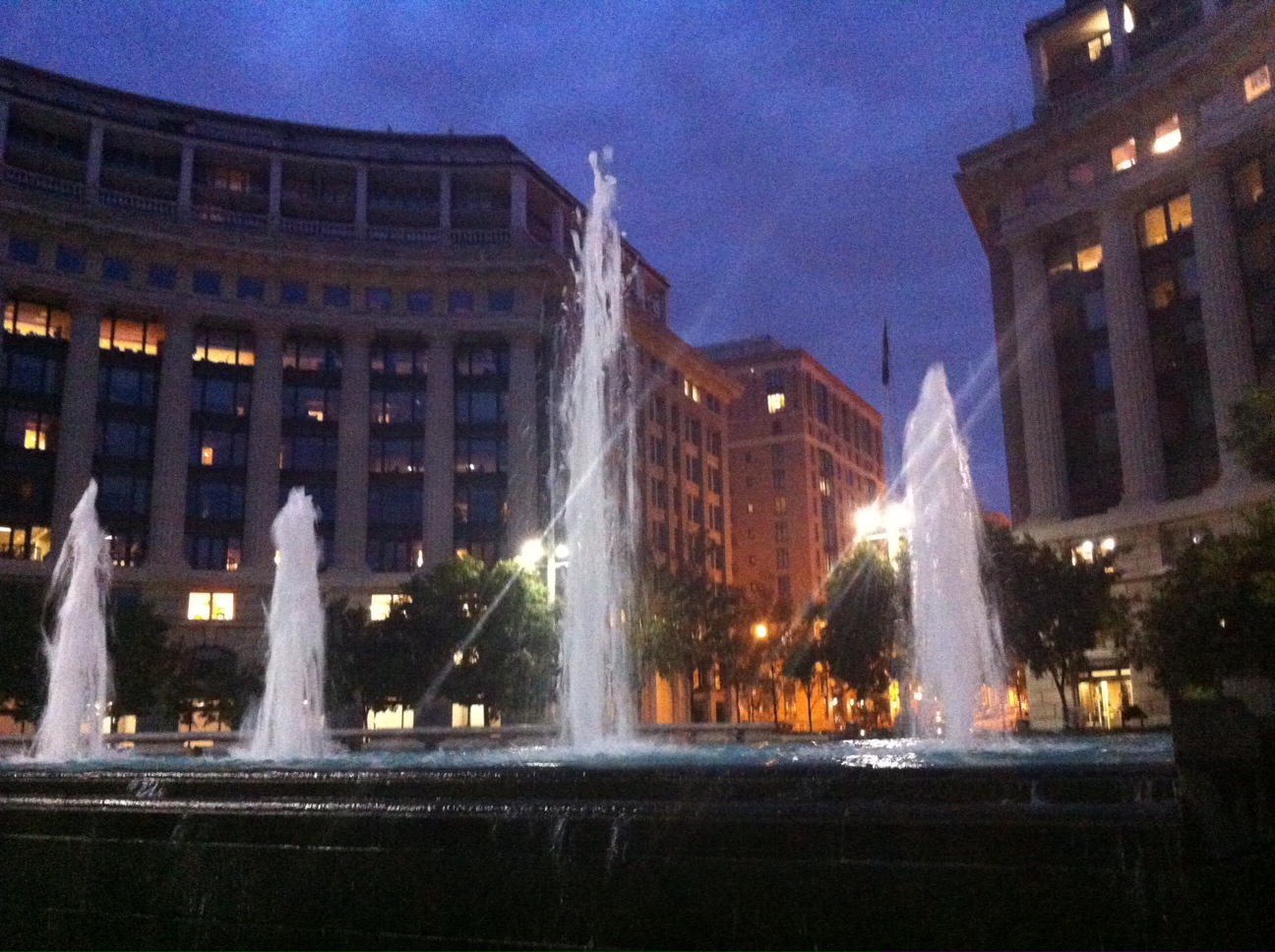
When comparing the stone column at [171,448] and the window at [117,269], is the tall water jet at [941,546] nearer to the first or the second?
the stone column at [171,448]

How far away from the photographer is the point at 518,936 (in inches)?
327

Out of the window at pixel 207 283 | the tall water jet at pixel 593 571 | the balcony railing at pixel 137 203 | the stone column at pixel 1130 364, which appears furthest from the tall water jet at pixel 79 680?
the stone column at pixel 1130 364

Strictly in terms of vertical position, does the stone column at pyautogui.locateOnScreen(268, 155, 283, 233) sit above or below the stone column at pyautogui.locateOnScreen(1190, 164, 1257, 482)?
above

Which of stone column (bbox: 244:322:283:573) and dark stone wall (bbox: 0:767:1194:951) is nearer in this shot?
dark stone wall (bbox: 0:767:1194:951)

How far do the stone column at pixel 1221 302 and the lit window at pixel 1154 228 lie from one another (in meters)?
2.21

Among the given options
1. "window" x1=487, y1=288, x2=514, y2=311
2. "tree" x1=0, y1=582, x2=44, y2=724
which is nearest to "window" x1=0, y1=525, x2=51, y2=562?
"tree" x1=0, y1=582, x2=44, y2=724

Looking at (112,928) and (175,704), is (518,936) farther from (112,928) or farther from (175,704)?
(175,704)

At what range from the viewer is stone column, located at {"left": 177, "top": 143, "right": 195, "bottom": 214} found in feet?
221

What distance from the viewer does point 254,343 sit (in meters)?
69.5

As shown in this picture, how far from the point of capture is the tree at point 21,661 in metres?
43.6

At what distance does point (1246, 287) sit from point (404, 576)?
4708cm

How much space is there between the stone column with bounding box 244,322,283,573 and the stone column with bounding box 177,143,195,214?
8303 mm

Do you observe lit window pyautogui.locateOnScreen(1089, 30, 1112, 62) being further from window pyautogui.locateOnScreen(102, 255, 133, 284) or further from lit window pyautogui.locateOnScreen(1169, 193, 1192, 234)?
window pyautogui.locateOnScreen(102, 255, 133, 284)

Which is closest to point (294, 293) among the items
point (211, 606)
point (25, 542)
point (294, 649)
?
point (211, 606)
